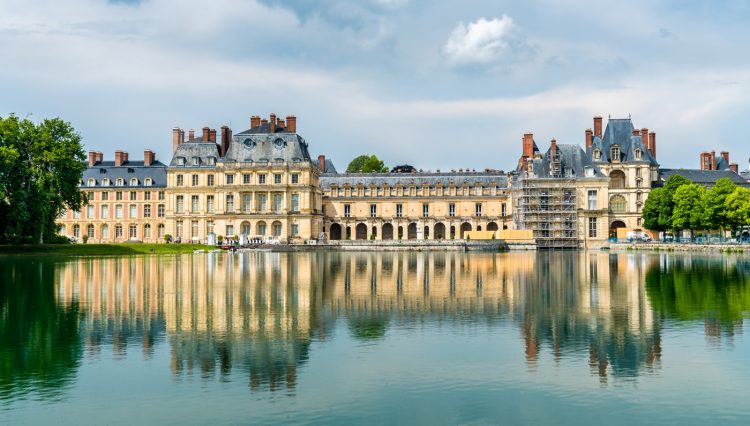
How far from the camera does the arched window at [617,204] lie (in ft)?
296

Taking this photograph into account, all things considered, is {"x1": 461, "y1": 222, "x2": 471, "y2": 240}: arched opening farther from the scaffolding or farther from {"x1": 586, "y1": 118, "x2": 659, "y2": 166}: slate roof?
{"x1": 586, "y1": 118, "x2": 659, "y2": 166}: slate roof

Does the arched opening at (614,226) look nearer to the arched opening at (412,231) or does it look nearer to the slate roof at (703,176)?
the slate roof at (703,176)

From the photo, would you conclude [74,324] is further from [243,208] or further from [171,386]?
[243,208]

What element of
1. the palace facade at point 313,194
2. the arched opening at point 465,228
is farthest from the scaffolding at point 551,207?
the arched opening at point 465,228

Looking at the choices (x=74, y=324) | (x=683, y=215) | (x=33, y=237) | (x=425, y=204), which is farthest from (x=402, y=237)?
(x=74, y=324)

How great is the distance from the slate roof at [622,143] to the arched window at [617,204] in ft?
14.2

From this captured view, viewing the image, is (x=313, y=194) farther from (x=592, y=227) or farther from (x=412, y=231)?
(x=592, y=227)

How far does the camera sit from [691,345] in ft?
54.1

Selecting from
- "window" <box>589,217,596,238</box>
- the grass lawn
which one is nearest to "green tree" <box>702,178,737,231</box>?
"window" <box>589,217,596,238</box>

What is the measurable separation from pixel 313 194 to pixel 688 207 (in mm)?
40892

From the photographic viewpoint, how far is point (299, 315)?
819 inches

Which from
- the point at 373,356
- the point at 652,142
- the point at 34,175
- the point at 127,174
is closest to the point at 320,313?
the point at 373,356

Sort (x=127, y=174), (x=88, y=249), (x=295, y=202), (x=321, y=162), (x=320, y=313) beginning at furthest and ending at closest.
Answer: (x=321, y=162) < (x=127, y=174) < (x=295, y=202) < (x=88, y=249) < (x=320, y=313)

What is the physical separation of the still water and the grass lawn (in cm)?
3142
